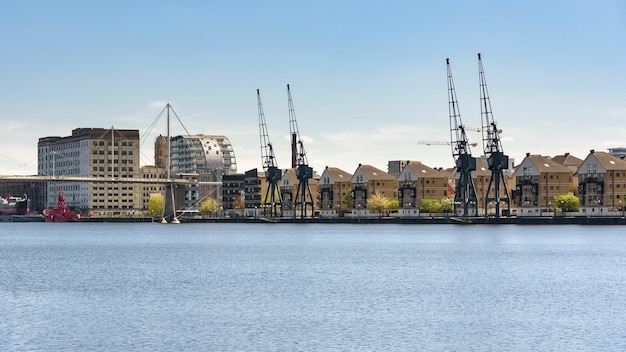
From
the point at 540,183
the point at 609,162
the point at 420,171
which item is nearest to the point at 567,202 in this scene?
the point at 540,183

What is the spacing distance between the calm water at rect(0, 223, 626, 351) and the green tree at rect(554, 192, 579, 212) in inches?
3623

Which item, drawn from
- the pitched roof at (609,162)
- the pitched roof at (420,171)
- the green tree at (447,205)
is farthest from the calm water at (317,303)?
the pitched roof at (420,171)

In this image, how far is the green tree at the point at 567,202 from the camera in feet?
555

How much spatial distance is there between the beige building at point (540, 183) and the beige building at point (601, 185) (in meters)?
5.79

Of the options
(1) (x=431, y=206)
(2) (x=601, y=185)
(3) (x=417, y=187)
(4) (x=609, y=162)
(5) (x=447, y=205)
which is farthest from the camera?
(3) (x=417, y=187)

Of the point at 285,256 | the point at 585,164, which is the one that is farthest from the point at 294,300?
the point at 585,164

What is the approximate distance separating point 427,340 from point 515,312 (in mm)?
8234

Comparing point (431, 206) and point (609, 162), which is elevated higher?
point (609, 162)

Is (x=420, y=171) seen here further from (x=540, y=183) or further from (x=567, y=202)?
(x=567, y=202)

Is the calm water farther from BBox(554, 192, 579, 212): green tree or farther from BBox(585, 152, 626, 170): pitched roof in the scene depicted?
BBox(585, 152, 626, 170): pitched roof

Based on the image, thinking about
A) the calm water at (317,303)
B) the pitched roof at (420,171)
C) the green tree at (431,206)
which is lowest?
the calm water at (317,303)

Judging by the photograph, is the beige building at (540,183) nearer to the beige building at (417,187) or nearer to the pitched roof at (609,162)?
the pitched roof at (609,162)

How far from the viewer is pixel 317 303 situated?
1761 inches

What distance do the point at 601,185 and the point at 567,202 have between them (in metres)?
5.96
